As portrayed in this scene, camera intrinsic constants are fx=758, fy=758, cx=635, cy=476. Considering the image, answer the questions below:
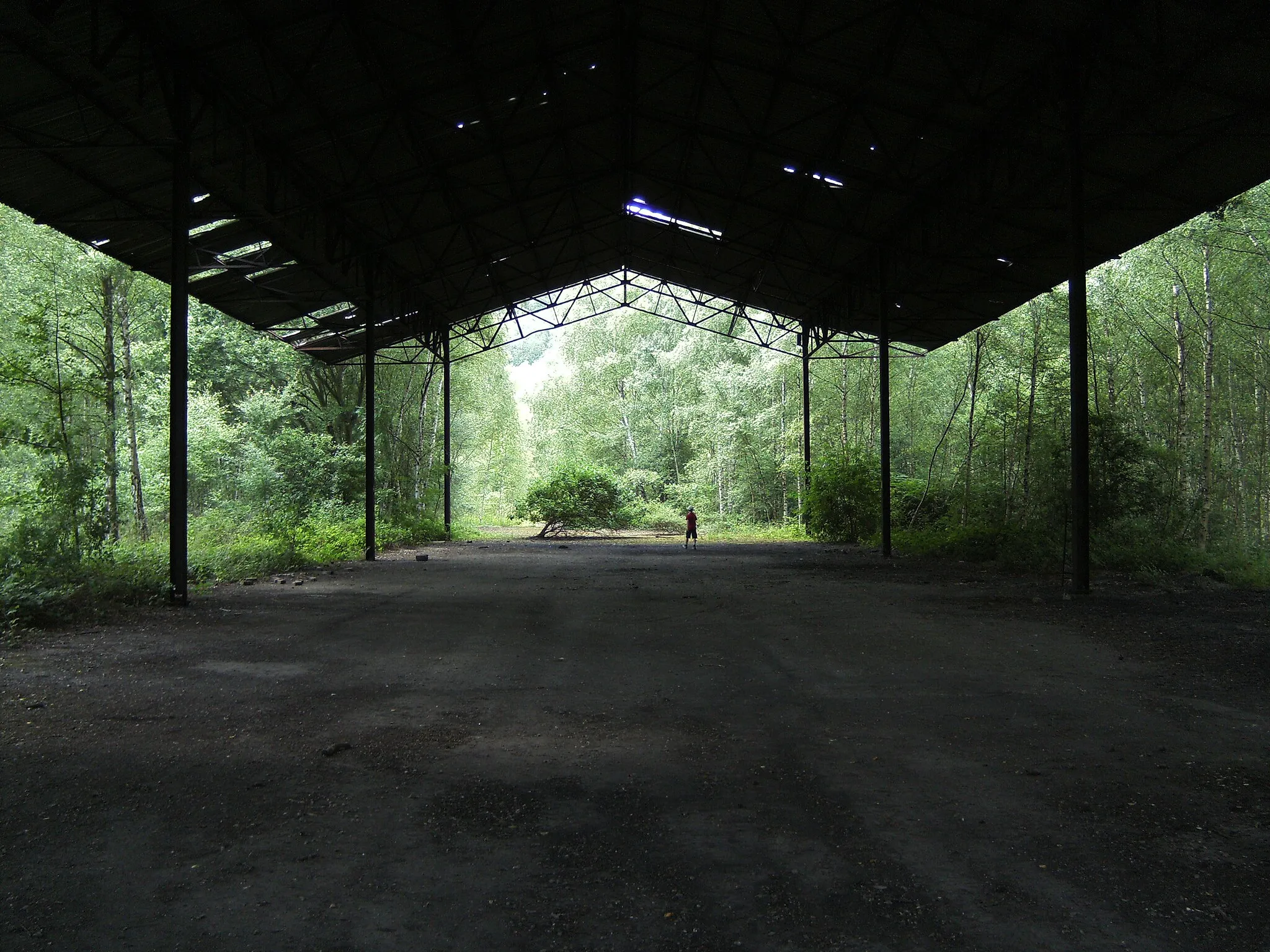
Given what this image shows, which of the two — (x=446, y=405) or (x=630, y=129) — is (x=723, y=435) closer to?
(x=446, y=405)

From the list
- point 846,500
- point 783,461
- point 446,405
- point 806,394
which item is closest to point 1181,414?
point 846,500

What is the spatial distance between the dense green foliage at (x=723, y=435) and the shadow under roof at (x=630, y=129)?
3.02 m

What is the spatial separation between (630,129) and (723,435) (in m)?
18.7

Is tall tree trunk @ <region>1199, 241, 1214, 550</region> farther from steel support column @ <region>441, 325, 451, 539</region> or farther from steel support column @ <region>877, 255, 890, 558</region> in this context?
steel support column @ <region>441, 325, 451, 539</region>

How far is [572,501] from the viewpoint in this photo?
2952cm

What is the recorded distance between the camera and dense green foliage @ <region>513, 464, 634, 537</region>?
2952 cm

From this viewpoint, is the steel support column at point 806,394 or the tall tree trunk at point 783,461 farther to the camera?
the tall tree trunk at point 783,461

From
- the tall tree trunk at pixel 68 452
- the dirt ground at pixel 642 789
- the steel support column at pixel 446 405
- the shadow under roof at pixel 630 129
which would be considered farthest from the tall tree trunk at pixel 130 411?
the dirt ground at pixel 642 789

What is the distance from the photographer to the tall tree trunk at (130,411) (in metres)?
17.0

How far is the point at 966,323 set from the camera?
65.9 ft

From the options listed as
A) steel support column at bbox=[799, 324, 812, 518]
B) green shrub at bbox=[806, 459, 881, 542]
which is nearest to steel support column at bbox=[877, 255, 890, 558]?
green shrub at bbox=[806, 459, 881, 542]

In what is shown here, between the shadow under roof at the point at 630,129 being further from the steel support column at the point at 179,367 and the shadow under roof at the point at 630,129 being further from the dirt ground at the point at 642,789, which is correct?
the dirt ground at the point at 642,789

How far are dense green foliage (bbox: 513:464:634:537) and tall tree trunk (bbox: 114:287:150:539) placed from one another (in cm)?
1363

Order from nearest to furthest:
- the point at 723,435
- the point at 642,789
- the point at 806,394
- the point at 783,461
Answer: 1. the point at 642,789
2. the point at 806,394
3. the point at 783,461
4. the point at 723,435
